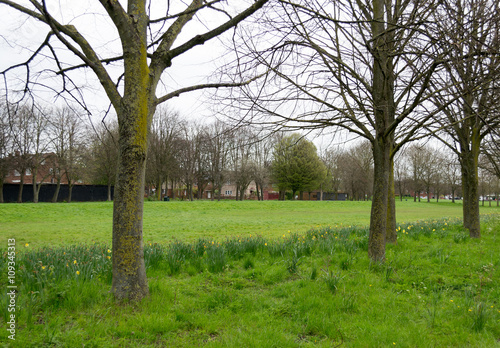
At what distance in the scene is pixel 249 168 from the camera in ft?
156

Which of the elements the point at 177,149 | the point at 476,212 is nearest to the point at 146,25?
the point at 476,212

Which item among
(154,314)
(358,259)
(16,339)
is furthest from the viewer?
(358,259)

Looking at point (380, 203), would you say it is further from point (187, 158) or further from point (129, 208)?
point (187, 158)

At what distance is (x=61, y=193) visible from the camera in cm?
3788

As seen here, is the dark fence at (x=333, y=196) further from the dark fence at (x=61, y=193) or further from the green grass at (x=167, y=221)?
the dark fence at (x=61, y=193)

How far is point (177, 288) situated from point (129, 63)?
2.95 meters

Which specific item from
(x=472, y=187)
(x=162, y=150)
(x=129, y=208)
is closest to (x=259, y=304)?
(x=129, y=208)

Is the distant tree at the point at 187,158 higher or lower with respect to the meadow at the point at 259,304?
higher

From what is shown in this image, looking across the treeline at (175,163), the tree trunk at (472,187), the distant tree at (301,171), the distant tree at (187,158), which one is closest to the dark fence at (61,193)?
the treeline at (175,163)

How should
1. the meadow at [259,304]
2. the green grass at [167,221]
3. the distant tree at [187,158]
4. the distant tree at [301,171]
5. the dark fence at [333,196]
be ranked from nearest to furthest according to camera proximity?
1. the meadow at [259,304]
2. the green grass at [167,221]
3. the distant tree at [187,158]
4. the distant tree at [301,171]
5. the dark fence at [333,196]

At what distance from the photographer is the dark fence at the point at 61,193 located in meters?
35.2

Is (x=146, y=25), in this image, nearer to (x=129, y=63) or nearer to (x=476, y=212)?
(x=129, y=63)

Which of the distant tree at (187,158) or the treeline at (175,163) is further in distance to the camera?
the distant tree at (187,158)

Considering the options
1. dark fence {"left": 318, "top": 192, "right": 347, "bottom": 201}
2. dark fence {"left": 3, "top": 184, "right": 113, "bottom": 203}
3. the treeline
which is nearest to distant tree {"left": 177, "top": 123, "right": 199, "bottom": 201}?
the treeline
